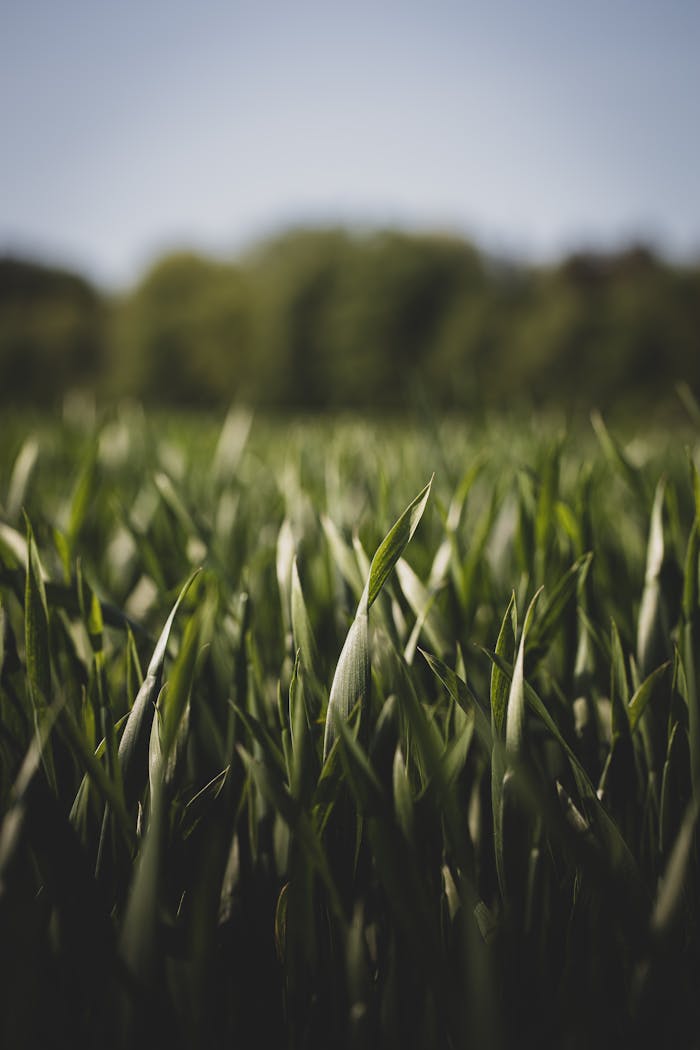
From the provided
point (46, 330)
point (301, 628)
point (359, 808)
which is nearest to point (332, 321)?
point (46, 330)

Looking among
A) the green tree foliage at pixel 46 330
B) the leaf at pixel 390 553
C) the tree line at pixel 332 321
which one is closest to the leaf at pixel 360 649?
the leaf at pixel 390 553

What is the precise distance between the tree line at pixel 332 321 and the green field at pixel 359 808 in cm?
1653

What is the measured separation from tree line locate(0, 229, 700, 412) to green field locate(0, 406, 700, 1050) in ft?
54.2

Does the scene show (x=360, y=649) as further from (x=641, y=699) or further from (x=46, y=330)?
(x=46, y=330)

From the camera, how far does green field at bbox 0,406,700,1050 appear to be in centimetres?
27

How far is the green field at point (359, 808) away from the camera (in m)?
0.27

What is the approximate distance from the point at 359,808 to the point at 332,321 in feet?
69.5

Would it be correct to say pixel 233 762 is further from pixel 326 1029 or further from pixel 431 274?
pixel 431 274

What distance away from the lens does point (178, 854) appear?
376 millimetres

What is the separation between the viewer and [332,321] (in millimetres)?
20359

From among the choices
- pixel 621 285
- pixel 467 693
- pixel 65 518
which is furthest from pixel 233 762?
pixel 621 285

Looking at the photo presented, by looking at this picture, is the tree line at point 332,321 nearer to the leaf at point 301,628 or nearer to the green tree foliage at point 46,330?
the green tree foliage at point 46,330

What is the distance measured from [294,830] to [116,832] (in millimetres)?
129

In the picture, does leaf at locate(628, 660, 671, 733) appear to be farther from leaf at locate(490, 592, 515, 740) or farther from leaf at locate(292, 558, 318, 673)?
leaf at locate(292, 558, 318, 673)
